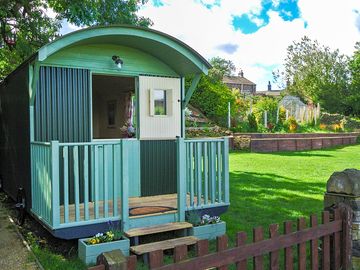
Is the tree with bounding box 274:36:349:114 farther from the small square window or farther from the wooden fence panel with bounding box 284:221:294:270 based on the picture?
the wooden fence panel with bounding box 284:221:294:270

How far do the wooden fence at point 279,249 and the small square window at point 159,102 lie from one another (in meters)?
3.32

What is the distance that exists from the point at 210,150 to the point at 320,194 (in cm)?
380

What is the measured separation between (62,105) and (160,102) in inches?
65.3

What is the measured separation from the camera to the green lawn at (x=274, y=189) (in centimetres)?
632

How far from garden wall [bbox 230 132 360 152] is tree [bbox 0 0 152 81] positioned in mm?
8216

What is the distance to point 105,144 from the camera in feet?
15.1

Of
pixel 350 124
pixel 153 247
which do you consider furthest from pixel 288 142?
pixel 153 247

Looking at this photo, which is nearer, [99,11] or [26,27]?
[99,11]

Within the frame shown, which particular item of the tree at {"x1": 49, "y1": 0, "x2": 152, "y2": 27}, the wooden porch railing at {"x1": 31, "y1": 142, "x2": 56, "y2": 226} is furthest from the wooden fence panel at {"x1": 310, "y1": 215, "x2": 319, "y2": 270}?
the tree at {"x1": 49, "y1": 0, "x2": 152, "y2": 27}

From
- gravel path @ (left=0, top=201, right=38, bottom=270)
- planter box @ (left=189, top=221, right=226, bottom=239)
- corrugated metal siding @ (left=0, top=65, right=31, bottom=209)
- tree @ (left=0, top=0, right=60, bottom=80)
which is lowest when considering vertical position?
gravel path @ (left=0, top=201, right=38, bottom=270)

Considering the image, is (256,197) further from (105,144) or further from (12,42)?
(12,42)

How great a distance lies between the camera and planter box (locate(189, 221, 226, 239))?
16.2 ft

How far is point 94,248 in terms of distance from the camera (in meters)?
4.15

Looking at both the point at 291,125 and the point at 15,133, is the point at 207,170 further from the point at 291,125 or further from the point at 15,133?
the point at 291,125
